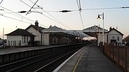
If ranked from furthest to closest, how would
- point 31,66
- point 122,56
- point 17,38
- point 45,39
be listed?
point 45,39, point 17,38, point 31,66, point 122,56

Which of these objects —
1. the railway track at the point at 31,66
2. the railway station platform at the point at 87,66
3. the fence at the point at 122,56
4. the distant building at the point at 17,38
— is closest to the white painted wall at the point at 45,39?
the distant building at the point at 17,38

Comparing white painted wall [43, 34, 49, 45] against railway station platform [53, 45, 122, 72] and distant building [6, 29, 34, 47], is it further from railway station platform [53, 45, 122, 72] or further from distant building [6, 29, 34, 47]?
railway station platform [53, 45, 122, 72]

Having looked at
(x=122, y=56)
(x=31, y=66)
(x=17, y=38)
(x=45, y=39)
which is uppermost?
(x=17, y=38)

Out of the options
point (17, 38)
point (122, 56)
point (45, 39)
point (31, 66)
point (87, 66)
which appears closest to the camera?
point (122, 56)

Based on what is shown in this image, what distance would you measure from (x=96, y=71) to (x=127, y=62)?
2.51m

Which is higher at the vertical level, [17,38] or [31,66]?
[17,38]

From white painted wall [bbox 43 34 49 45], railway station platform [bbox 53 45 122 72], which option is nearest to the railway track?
railway station platform [bbox 53 45 122 72]

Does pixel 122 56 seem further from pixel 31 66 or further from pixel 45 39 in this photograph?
pixel 45 39

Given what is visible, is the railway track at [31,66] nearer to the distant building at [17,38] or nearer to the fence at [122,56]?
the fence at [122,56]

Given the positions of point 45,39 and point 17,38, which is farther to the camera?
point 45,39

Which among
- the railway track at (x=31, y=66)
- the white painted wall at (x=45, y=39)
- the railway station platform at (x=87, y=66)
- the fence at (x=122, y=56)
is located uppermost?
the white painted wall at (x=45, y=39)

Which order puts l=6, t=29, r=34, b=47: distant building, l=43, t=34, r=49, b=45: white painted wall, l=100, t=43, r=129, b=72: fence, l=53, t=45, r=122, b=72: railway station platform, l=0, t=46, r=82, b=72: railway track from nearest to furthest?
l=100, t=43, r=129, b=72: fence, l=53, t=45, r=122, b=72: railway station platform, l=0, t=46, r=82, b=72: railway track, l=6, t=29, r=34, b=47: distant building, l=43, t=34, r=49, b=45: white painted wall

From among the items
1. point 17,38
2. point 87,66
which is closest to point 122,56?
point 87,66

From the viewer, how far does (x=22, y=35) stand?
68625 millimetres
